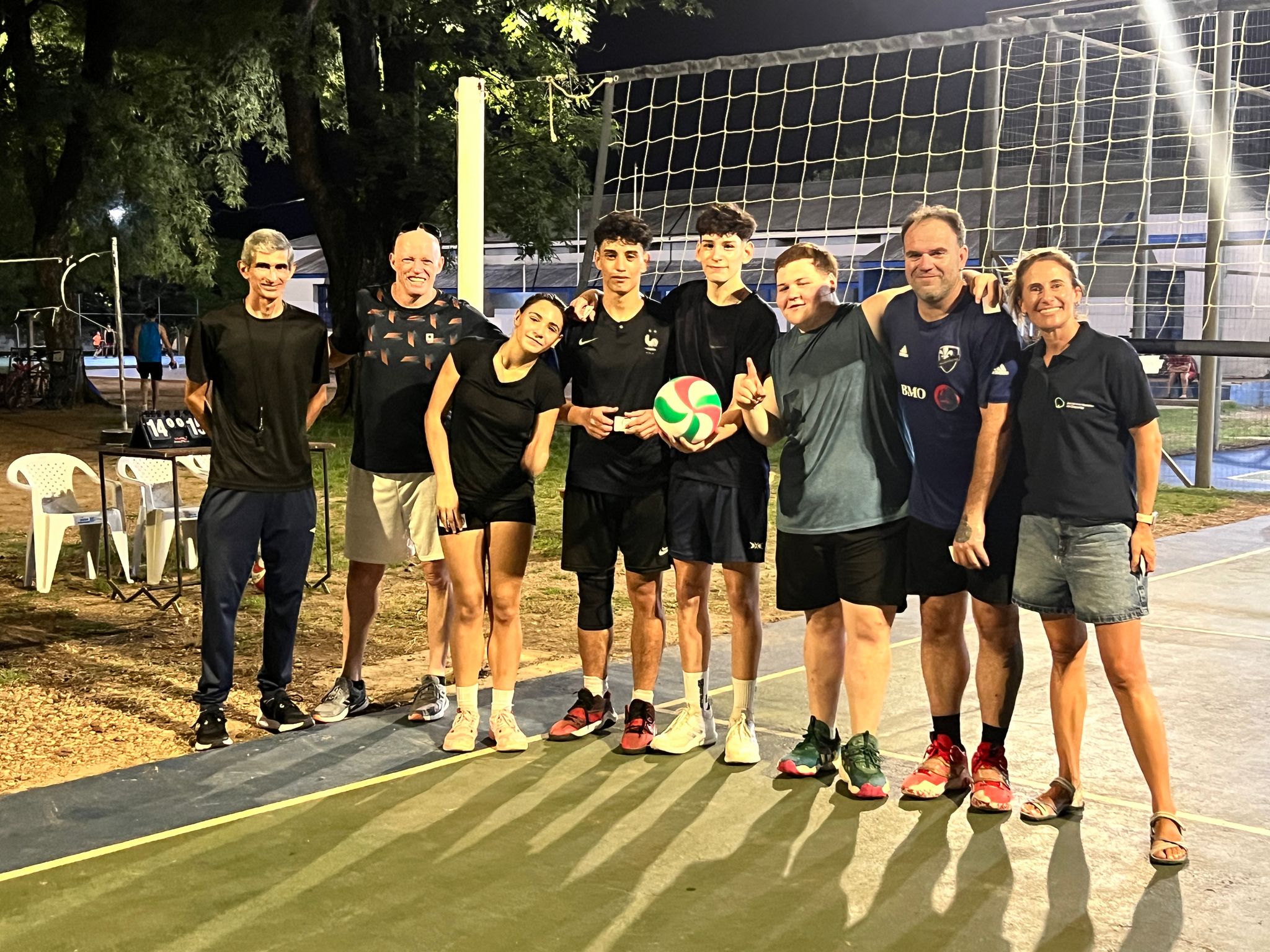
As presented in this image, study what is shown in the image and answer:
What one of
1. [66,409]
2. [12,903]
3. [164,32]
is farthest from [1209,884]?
[66,409]

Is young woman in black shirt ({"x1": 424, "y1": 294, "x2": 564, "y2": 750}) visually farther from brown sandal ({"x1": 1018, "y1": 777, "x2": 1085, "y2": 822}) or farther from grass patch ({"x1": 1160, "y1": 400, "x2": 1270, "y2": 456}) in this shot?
grass patch ({"x1": 1160, "y1": 400, "x2": 1270, "y2": 456})

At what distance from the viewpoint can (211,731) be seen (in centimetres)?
530

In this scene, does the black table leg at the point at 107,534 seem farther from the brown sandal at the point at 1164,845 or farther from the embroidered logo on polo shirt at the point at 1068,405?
the brown sandal at the point at 1164,845

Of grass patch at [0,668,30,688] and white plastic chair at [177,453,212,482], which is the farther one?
white plastic chair at [177,453,212,482]

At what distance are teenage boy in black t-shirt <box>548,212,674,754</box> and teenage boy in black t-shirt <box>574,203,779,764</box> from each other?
9 centimetres

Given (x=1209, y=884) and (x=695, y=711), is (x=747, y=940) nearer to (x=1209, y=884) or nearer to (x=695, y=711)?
(x=1209, y=884)

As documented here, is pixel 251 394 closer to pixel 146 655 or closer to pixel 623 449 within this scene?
pixel 623 449

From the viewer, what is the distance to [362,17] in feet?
65.5

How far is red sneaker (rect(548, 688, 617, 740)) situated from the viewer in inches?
210

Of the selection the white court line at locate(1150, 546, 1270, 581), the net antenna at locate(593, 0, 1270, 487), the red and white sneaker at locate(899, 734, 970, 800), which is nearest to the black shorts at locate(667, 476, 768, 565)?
the red and white sneaker at locate(899, 734, 970, 800)

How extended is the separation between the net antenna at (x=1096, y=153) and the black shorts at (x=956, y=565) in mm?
3527

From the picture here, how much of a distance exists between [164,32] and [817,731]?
1920cm

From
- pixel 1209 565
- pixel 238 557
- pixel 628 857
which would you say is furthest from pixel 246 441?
pixel 1209 565

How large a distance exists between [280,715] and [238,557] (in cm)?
67
